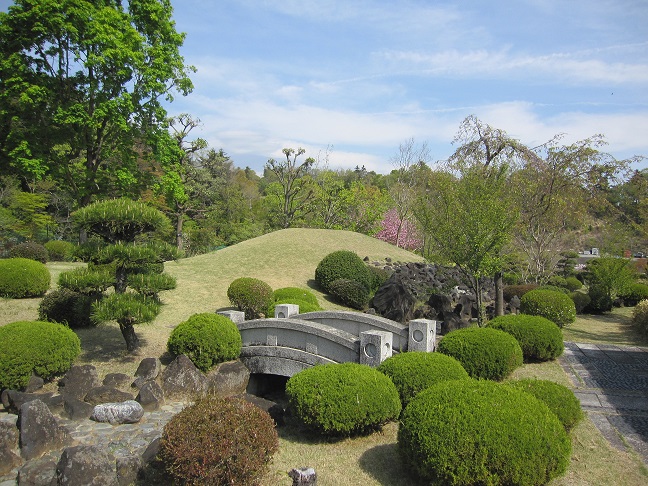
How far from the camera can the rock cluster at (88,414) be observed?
6418mm

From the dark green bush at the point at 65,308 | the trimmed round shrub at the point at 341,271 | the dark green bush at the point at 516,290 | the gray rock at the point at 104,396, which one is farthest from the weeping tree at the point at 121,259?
the dark green bush at the point at 516,290

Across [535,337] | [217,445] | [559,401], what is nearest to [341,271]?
[535,337]

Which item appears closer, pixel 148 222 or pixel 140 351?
pixel 148 222

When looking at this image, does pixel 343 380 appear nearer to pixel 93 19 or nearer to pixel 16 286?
pixel 16 286

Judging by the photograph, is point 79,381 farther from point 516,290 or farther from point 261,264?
point 516,290

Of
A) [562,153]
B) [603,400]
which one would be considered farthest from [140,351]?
[562,153]

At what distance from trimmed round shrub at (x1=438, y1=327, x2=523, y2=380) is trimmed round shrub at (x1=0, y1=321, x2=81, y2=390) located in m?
7.91

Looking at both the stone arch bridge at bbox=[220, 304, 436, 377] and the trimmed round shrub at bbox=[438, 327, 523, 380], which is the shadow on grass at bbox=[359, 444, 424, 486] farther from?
the trimmed round shrub at bbox=[438, 327, 523, 380]

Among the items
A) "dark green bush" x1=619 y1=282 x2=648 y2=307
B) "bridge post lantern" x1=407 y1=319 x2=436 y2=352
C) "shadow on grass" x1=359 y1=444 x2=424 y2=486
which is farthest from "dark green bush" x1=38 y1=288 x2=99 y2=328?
"dark green bush" x1=619 y1=282 x2=648 y2=307

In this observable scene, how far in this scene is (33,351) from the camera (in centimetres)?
934

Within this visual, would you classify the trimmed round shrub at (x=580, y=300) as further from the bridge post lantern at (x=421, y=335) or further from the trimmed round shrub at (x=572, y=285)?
the bridge post lantern at (x=421, y=335)

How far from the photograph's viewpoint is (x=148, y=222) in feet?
35.1

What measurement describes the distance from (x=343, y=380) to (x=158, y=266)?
6.55m

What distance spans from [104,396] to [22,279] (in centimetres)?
762
